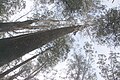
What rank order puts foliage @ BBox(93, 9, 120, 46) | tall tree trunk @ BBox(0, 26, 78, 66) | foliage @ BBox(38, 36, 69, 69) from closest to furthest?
tall tree trunk @ BBox(0, 26, 78, 66) < foliage @ BBox(93, 9, 120, 46) < foliage @ BBox(38, 36, 69, 69)

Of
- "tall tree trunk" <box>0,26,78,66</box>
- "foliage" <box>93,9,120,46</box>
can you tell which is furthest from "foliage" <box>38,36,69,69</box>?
"tall tree trunk" <box>0,26,78,66</box>

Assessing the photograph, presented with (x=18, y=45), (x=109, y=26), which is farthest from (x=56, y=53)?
(x=18, y=45)

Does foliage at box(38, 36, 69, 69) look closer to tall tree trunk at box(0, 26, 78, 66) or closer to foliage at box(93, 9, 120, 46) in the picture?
foliage at box(93, 9, 120, 46)

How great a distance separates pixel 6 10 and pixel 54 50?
13.9 ft

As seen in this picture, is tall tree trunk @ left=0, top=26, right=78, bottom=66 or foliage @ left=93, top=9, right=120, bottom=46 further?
foliage @ left=93, top=9, right=120, bottom=46

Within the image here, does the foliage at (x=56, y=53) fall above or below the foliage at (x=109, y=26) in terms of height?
below

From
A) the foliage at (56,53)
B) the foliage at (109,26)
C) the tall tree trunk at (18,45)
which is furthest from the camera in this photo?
the foliage at (56,53)

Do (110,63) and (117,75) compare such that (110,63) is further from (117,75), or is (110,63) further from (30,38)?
(30,38)

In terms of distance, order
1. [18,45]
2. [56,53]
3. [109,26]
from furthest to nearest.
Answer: [56,53]
[109,26]
[18,45]

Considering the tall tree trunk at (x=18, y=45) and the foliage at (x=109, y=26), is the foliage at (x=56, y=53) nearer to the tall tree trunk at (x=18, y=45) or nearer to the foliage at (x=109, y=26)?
the foliage at (x=109, y=26)

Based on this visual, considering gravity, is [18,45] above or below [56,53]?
above

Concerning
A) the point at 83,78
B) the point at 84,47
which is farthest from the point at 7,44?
the point at 83,78

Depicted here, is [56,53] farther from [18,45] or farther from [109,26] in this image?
[18,45]

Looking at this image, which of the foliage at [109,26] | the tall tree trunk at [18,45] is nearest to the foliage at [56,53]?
the foliage at [109,26]
